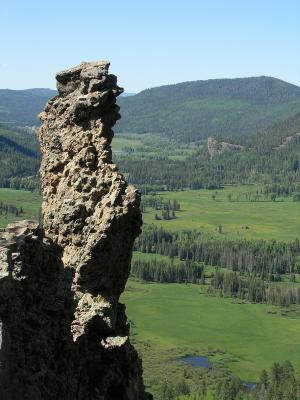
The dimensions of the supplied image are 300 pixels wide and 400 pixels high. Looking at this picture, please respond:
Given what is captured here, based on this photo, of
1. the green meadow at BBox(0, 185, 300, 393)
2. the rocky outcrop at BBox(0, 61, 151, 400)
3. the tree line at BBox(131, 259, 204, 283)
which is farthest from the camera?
the tree line at BBox(131, 259, 204, 283)

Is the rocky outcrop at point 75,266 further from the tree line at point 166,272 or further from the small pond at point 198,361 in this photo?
the tree line at point 166,272

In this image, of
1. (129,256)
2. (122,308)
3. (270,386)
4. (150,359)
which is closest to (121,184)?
(129,256)

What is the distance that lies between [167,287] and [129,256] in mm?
153415

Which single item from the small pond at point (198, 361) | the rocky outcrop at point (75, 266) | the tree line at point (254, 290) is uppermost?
the rocky outcrop at point (75, 266)

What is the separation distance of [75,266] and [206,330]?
11819 centimetres

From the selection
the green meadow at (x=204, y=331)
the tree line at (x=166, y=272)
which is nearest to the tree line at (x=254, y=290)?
the green meadow at (x=204, y=331)

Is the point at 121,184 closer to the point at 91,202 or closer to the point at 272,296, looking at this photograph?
the point at 91,202

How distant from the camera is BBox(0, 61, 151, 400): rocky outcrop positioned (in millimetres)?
14930

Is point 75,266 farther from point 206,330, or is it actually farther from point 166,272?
point 166,272

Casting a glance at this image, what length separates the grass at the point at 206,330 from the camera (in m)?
→ 113

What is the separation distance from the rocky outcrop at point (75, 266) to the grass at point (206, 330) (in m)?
79.9

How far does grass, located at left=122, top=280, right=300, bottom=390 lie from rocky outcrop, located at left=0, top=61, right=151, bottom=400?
7995cm

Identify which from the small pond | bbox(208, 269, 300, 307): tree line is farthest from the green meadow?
bbox(208, 269, 300, 307): tree line

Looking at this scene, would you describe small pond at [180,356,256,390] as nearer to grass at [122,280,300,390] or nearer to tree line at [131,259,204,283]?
grass at [122,280,300,390]
